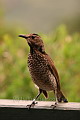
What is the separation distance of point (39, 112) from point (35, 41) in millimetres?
678

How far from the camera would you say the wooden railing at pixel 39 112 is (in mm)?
3018

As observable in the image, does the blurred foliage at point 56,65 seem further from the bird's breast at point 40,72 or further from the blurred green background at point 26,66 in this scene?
the bird's breast at point 40,72

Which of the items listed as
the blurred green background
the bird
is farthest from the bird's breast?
the blurred green background

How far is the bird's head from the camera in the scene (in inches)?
137

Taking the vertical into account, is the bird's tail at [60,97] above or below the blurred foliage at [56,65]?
below

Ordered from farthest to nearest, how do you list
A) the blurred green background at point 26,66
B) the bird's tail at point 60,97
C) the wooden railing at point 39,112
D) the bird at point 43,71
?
the blurred green background at point 26,66 < the bird at point 43,71 < the bird's tail at point 60,97 < the wooden railing at point 39,112

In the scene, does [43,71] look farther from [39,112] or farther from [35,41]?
[39,112]

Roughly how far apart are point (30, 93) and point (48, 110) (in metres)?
1.82

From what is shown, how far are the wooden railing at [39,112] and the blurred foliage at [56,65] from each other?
5.39ft

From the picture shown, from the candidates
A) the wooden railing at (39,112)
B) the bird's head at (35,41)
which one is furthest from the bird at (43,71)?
the wooden railing at (39,112)

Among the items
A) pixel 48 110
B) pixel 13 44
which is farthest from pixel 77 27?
pixel 48 110

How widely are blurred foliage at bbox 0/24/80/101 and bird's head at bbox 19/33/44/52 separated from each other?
1.18 meters

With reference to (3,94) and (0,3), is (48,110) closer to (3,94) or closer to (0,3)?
(3,94)

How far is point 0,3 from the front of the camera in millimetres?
7250
